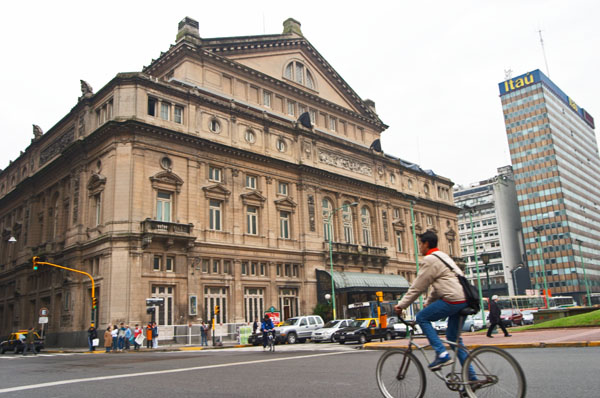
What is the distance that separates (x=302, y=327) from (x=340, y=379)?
24851mm

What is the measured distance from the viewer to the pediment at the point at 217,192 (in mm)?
40125

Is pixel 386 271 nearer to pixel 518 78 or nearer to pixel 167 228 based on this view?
pixel 167 228

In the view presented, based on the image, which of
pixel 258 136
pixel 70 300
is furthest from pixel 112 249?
pixel 258 136

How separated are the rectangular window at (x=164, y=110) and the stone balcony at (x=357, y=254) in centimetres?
1845

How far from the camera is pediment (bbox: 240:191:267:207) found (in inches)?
1676

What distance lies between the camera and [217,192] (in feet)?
134

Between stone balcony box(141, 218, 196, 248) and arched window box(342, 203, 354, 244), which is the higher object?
arched window box(342, 203, 354, 244)

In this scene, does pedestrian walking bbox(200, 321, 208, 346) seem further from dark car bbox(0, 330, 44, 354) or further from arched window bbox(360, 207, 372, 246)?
arched window bbox(360, 207, 372, 246)

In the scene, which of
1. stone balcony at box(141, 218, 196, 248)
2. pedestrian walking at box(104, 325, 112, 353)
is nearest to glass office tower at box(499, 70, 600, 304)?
stone balcony at box(141, 218, 196, 248)

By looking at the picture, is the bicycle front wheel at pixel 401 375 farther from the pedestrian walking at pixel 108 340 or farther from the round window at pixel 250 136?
the round window at pixel 250 136

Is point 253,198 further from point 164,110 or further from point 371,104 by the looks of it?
point 371,104

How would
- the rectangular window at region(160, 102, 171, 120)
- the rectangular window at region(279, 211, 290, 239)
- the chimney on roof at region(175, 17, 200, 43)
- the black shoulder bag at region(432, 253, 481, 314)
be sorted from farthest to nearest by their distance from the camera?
the rectangular window at region(279, 211, 290, 239) < the chimney on roof at region(175, 17, 200, 43) < the rectangular window at region(160, 102, 171, 120) < the black shoulder bag at region(432, 253, 481, 314)

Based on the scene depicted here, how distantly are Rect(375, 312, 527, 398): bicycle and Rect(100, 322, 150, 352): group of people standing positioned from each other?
27322 millimetres

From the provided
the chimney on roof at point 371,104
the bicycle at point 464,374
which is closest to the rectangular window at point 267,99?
the chimney on roof at point 371,104
